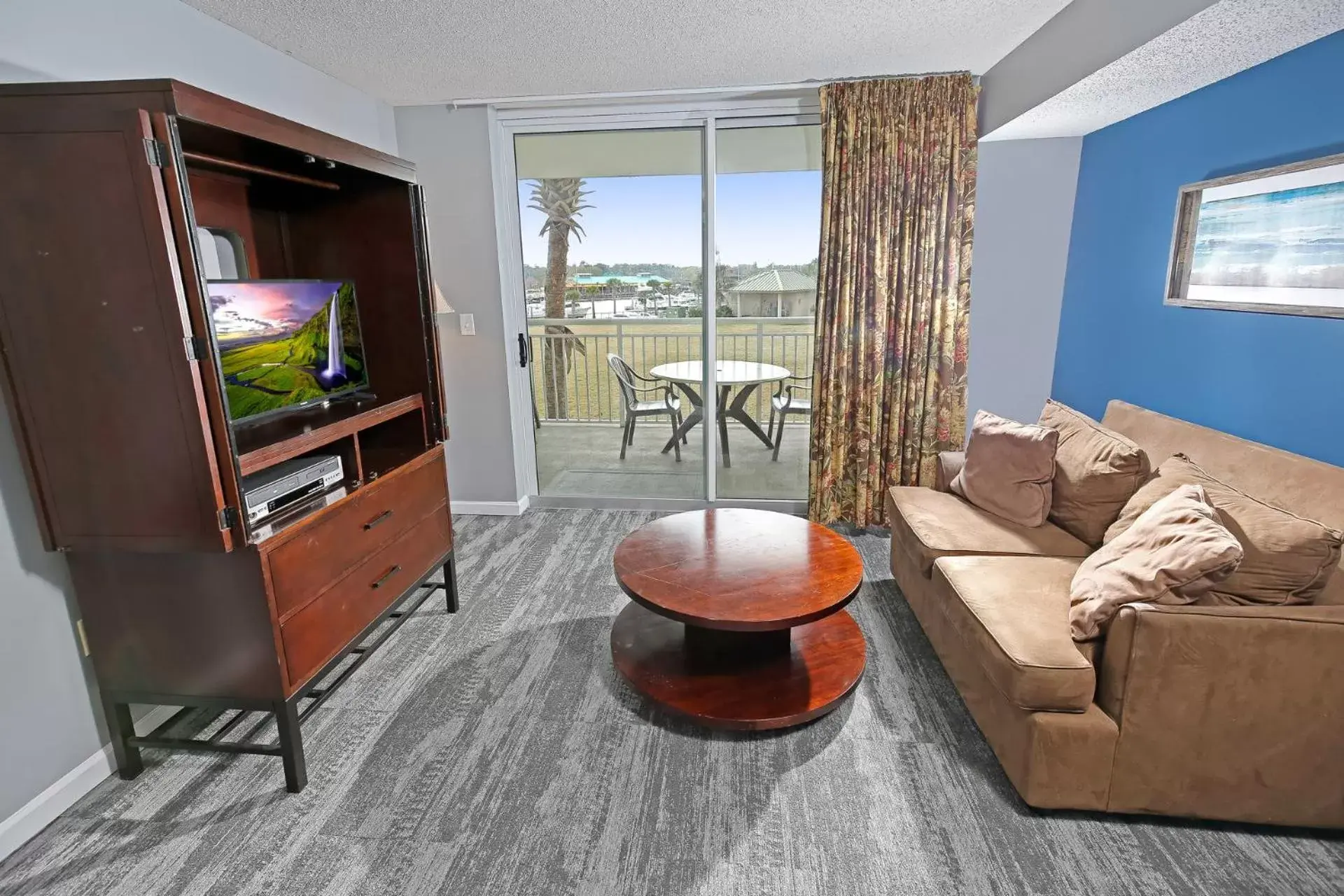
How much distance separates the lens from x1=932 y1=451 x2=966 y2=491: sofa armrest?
2947 mm

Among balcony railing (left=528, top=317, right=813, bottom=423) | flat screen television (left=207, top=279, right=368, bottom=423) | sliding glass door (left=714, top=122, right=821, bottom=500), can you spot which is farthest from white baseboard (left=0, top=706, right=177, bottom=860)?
sliding glass door (left=714, top=122, right=821, bottom=500)

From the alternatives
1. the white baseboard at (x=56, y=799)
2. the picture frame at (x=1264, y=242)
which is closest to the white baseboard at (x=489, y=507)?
the white baseboard at (x=56, y=799)

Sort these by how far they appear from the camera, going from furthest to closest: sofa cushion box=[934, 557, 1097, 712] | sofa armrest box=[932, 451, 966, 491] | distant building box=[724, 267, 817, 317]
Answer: distant building box=[724, 267, 817, 317], sofa armrest box=[932, 451, 966, 491], sofa cushion box=[934, 557, 1097, 712]

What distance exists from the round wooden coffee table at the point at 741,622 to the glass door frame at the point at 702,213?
4.62 ft

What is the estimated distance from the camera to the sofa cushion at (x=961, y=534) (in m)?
2.36

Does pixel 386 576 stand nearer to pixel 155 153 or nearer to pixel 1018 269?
pixel 155 153

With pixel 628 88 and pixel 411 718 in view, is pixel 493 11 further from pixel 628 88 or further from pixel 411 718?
pixel 411 718

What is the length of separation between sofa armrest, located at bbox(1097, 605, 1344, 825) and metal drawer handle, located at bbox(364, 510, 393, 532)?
88.2 inches

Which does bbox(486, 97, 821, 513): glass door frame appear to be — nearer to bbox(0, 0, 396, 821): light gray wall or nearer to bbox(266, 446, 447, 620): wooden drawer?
bbox(266, 446, 447, 620): wooden drawer

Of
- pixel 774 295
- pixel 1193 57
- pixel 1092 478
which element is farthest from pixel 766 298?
pixel 1193 57

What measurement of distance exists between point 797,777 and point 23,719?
210cm

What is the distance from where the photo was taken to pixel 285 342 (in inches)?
86.7

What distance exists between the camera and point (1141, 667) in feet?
5.14

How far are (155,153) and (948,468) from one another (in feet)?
9.78
